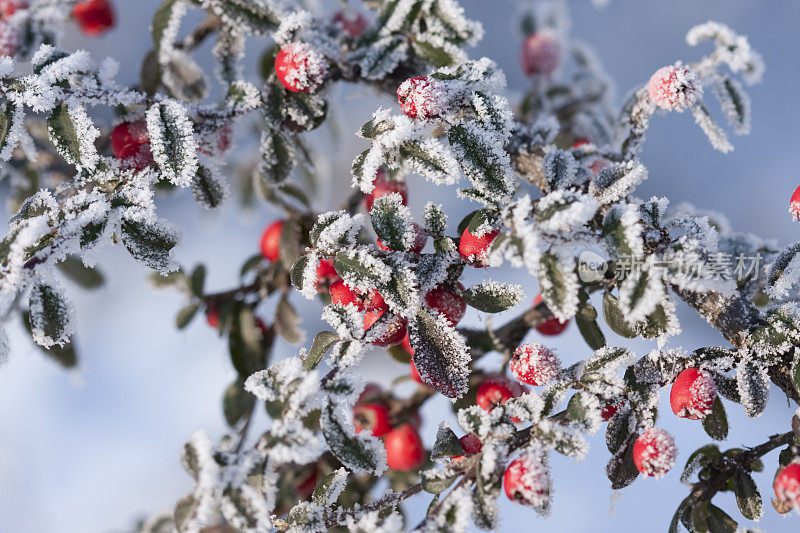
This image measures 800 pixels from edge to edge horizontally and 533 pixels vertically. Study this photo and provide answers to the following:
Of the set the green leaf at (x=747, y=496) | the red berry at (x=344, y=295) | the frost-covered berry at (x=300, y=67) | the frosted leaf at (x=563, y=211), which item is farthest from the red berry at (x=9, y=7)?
the green leaf at (x=747, y=496)

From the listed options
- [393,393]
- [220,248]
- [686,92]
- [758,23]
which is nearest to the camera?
[686,92]

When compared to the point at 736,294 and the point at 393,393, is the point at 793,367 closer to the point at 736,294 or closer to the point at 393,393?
the point at 736,294

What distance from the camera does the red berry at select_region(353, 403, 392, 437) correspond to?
1186mm

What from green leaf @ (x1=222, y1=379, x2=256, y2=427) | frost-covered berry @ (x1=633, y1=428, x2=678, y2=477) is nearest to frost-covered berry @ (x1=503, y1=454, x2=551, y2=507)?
frost-covered berry @ (x1=633, y1=428, x2=678, y2=477)

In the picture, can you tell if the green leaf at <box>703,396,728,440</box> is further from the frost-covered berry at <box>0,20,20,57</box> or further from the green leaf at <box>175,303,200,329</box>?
the frost-covered berry at <box>0,20,20,57</box>

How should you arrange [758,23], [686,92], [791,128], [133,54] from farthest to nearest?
[133,54] < [758,23] < [791,128] < [686,92]

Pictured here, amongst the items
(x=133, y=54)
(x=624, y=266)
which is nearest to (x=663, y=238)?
(x=624, y=266)

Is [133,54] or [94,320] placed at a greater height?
[133,54]

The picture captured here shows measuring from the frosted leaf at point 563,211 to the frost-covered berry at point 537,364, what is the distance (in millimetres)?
166

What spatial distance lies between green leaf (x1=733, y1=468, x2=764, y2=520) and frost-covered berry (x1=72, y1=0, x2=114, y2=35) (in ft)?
5.46

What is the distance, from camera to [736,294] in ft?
2.53

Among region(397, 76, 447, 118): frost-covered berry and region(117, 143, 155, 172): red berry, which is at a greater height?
region(117, 143, 155, 172): red berry

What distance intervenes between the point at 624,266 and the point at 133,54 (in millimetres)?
2294

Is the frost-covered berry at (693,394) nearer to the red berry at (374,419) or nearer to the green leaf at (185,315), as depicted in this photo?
the red berry at (374,419)
